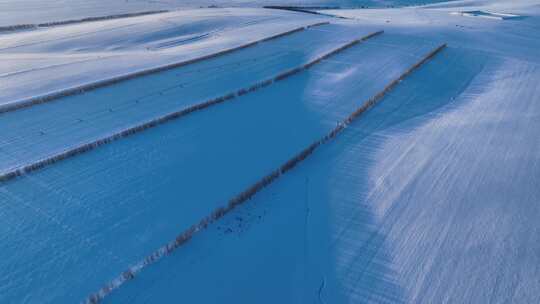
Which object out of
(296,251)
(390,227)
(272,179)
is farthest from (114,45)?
(390,227)

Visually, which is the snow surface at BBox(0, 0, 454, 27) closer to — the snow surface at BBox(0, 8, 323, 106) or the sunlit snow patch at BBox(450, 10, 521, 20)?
the snow surface at BBox(0, 8, 323, 106)

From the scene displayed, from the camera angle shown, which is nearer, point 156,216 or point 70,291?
point 70,291

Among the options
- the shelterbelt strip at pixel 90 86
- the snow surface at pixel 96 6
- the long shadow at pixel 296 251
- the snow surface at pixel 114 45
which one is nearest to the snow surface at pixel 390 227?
the long shadow at pixel 296 251

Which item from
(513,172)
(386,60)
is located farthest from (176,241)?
(386,60)

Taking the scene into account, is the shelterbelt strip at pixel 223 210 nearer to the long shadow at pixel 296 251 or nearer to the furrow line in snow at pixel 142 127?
the long shadow at pixel 296 251

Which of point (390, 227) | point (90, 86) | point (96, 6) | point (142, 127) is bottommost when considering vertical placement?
point (390, 227)

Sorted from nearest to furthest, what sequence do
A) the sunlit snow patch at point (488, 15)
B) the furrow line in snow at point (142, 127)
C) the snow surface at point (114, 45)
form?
the furrow line in snow at point (142, 127) < the snow surface at point (114, 45) < the sunlit snow patch at point (488, 15)

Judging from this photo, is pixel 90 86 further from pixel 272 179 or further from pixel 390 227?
pixel 390 227

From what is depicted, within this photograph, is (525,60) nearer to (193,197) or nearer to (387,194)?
(387,194)

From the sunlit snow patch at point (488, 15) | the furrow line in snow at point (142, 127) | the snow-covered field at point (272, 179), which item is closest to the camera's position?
the snow-covered field at point (272, 179)
